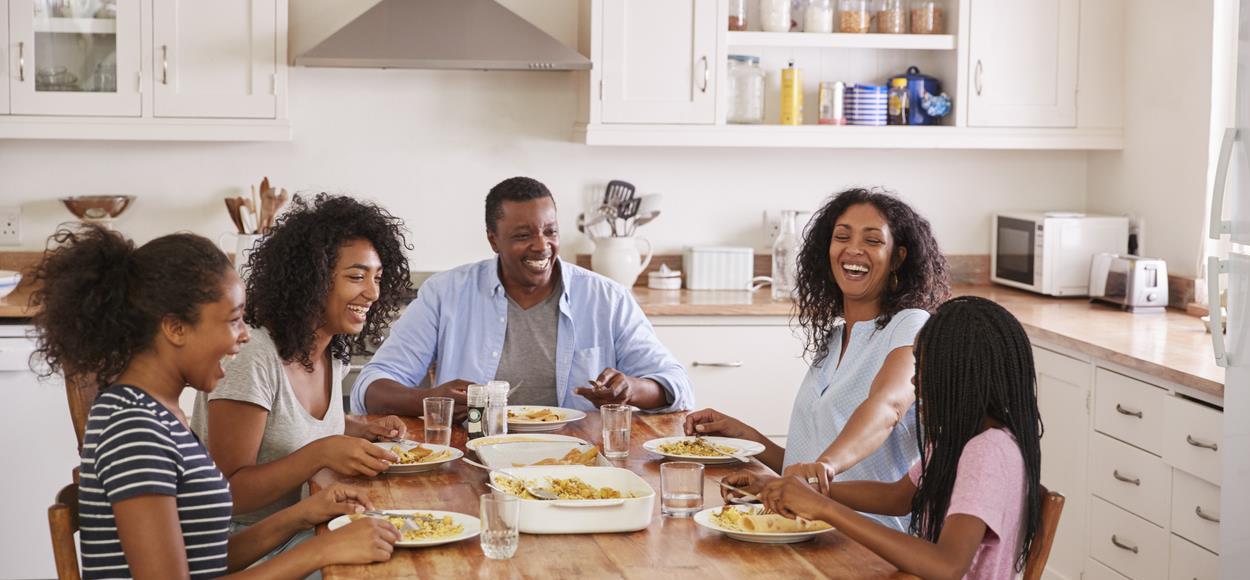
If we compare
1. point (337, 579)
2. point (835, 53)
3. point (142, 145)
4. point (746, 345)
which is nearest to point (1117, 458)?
point (746, 345)

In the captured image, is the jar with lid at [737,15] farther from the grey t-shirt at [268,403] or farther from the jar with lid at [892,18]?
the grey t-shirt at [268,403]

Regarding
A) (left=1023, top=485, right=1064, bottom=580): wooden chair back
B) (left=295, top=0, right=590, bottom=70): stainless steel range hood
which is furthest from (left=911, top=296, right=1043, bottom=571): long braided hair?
(left=295, top=0, right=590, bottom=70): stainless steel range hood

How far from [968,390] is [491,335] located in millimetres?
1450

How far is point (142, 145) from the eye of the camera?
4461 millimetres

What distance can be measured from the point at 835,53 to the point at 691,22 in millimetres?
641

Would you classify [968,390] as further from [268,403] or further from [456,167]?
[456,167]

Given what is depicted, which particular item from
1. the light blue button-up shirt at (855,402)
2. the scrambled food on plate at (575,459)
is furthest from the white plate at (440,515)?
the light blue button-up shirt at (855,402)

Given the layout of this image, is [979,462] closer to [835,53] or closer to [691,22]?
[691,22]

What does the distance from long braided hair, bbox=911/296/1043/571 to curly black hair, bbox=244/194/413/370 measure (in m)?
1.03

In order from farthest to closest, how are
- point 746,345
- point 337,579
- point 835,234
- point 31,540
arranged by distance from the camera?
1. point 746,345
2. point 31,540
3. point 835,234
4. point 337,579

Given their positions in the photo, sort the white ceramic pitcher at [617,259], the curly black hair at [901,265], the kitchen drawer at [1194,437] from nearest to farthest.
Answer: the curly black hair at [901,265], the kitchen drawer at [1194,437], the white ceramic pitcher at [617,259]

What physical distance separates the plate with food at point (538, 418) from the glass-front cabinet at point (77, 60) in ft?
6.77

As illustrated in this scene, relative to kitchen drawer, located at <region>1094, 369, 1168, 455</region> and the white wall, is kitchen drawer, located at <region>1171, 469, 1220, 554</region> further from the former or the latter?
the white wall

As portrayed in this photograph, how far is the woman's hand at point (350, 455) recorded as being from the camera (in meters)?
2.22
